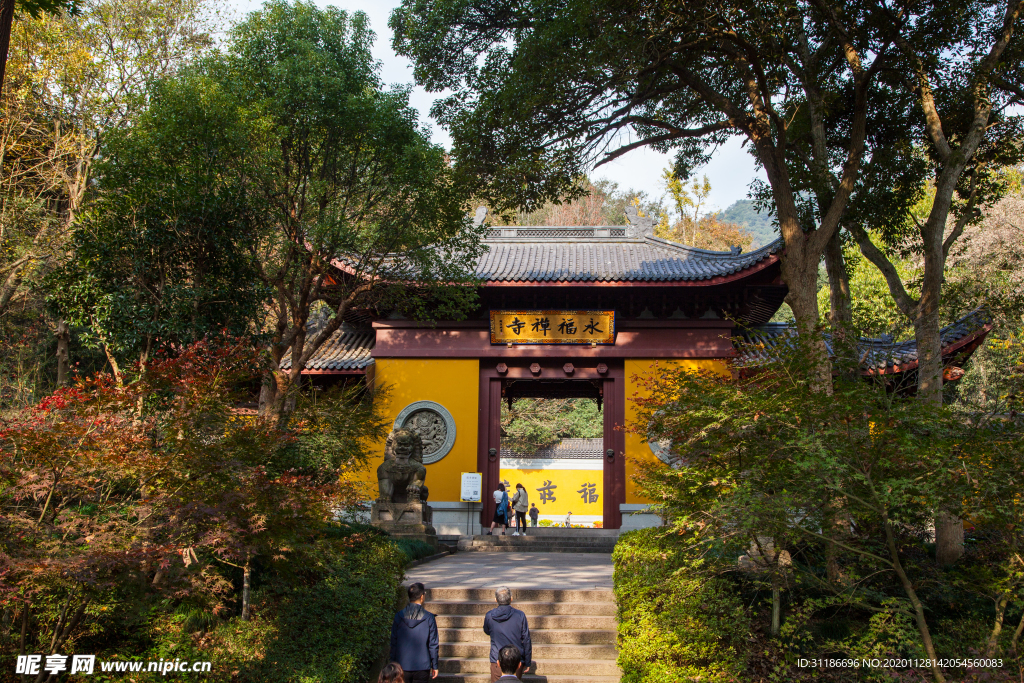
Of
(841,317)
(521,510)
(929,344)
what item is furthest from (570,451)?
(929,344)

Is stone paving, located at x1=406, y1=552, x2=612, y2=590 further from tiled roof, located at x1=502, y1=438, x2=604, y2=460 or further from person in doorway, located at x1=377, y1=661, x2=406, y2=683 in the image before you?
tiled roof, located at x1=502, y1=438, x2=604, y2=460

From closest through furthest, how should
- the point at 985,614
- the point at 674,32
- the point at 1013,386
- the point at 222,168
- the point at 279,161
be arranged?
the point at 1013,386
the point at 985,614
the point at 674,32
the point at 222,168
the point at 279,161

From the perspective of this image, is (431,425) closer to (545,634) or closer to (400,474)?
(400,474)

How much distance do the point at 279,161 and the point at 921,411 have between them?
6.79 m

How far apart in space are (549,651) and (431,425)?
23.3 ft

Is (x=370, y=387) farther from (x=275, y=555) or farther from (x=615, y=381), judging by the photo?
(x=275, y=555)

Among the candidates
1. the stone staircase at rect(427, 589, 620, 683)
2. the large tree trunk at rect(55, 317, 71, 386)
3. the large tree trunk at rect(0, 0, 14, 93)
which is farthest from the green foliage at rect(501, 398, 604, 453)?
the large tree trunk at rect(0, 0, 14, 93)

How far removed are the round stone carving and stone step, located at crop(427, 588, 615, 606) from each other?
233 inches

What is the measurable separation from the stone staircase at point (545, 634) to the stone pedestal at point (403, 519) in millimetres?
3524

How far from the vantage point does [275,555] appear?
4680 millimetres

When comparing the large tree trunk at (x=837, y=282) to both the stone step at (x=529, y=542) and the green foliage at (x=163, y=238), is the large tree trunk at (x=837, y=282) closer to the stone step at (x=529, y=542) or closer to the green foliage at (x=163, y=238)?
the stone step at (x=529, y=542)

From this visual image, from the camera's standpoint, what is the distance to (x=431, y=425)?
491 inches

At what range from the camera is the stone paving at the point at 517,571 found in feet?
22.4

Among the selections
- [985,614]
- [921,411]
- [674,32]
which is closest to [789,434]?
[921,411]
